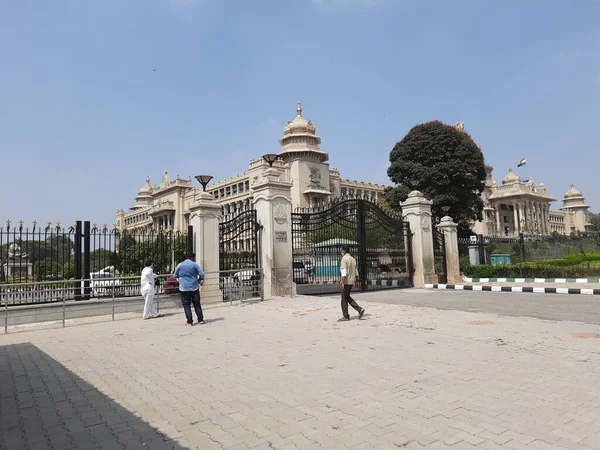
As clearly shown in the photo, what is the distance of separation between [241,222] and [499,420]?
1079 cm

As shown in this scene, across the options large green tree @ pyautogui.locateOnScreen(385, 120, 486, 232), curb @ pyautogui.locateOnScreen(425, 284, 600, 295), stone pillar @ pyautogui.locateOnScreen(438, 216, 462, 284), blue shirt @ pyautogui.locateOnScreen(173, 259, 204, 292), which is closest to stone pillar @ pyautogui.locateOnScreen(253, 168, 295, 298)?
blue shirt @ pyautogui.locateOnScreen(173, 259, 204, 292)

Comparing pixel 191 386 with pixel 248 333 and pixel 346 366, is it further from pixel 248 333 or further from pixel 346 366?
pixel 248 333

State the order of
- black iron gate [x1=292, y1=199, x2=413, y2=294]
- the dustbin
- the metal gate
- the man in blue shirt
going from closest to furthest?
1. the man in blue shirt
2. the metal gate
3. black iron gate [x1=292, y1=199, x2=413, y2=294]
4. the dustbin

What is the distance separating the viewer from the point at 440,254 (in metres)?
19.6

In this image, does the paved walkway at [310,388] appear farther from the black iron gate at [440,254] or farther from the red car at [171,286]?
the black iron gate at [440,254]

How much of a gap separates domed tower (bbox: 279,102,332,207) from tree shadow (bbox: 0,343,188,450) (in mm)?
61431

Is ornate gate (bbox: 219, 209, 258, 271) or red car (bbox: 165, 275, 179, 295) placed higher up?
ornate gate (bbox: 219, 209, 258, 271)

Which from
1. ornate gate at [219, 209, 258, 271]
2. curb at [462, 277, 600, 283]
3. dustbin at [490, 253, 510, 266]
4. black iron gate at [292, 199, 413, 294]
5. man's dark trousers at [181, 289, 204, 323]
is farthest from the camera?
dustbin at [490, 253, 510, 266]

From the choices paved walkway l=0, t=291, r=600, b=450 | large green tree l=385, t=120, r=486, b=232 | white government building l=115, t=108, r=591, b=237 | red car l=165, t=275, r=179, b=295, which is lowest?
paved walkway l=0, t=291, r=600, b=450

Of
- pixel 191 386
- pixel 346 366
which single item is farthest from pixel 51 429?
pixel 346 366

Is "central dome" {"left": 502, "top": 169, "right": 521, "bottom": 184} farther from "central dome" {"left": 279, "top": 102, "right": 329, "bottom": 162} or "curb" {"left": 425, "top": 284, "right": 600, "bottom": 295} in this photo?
"curb" {"left": 425, "top": 284, "right": 600, "bottom": 295}

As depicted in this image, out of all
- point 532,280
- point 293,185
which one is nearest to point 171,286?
point 532,280

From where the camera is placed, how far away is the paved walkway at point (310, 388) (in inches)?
135

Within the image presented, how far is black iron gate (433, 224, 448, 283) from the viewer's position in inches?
755
